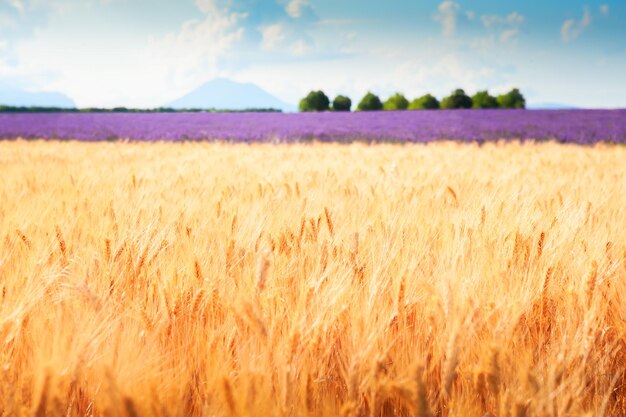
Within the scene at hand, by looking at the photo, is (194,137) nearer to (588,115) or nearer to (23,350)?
(23,350)

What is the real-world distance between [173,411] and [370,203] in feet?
6.50

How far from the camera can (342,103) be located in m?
53.8

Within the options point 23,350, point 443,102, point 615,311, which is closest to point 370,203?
point 615,311

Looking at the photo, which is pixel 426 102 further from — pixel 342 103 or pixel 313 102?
pixel 313 102

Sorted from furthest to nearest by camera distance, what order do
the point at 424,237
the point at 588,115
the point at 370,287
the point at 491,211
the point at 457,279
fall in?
the point at 588,115, the point at 491,211, the point at 424,237, the point at 457,279, the point at 370,287

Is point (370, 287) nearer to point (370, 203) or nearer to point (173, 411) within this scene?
point (173, 411)

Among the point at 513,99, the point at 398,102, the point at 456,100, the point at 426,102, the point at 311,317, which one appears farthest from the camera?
the point at 398,102

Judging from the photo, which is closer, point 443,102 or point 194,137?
point 194,137

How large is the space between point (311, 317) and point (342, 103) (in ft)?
177

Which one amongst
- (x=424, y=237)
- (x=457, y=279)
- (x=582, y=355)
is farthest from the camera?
(x=424, y=237)

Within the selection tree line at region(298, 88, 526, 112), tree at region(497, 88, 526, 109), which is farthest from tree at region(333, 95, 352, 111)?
tree at region(497, 88, 526, 109)

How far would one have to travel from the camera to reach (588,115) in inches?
831

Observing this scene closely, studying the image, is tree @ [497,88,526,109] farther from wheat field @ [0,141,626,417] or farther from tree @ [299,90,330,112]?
wheat field @ [0,141,626,417]

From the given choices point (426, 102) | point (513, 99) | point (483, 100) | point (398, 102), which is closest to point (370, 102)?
point (398, 102)
